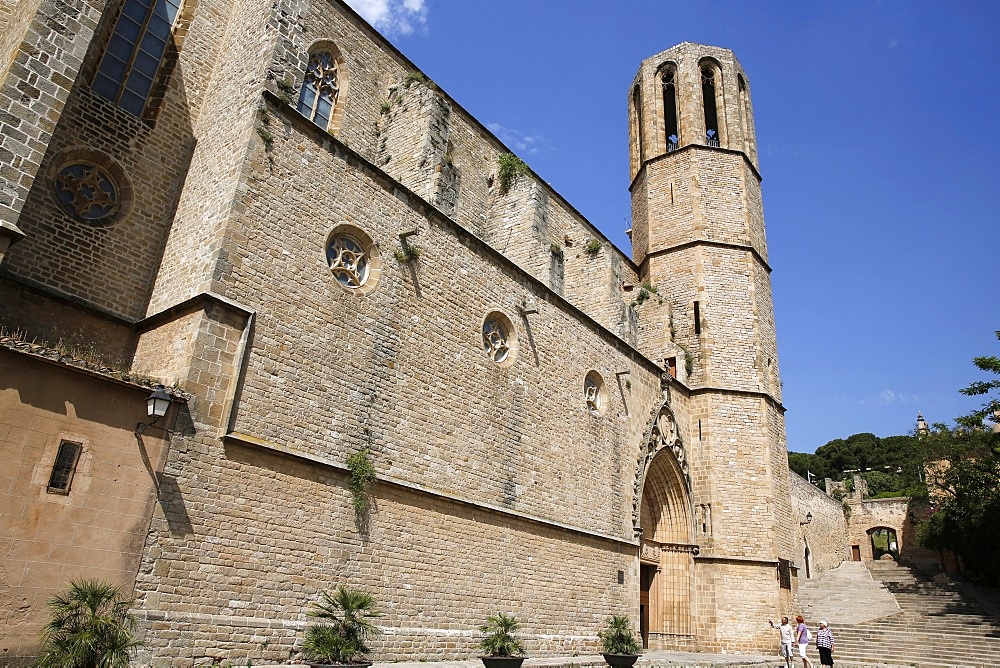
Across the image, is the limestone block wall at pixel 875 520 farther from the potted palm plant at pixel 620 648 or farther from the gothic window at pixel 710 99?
the potted palm plant at pixel 620 648

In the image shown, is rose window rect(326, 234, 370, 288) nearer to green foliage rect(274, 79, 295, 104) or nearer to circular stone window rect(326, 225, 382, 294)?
circular stone window rect(326, 225, 382, 294)

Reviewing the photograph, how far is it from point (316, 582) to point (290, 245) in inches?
171

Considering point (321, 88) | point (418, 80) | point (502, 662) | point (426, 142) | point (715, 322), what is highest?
point (418, 80)

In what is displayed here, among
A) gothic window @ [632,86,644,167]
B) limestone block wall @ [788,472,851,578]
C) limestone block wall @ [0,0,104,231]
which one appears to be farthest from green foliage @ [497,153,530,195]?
limestone block wall @ [788,472,851,578]

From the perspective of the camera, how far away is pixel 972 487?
22.6 m

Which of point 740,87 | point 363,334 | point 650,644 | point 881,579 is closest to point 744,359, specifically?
point 650,644

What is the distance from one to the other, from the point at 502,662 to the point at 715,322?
12.7 m

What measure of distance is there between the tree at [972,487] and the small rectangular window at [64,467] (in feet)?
68.7

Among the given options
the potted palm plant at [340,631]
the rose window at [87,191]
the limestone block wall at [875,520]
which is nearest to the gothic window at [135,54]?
the rose window at [87,191]

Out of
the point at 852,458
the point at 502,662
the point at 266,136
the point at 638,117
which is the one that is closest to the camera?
the point at 502,662

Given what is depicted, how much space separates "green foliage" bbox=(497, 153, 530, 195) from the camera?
15.7 m

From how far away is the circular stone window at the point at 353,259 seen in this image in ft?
32.0

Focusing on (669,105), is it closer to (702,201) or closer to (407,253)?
(702,201)

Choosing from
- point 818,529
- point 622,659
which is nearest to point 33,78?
point 622,659
